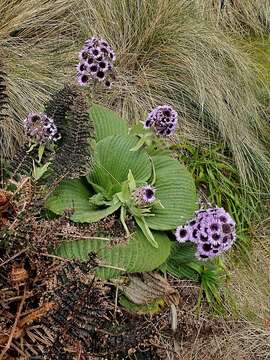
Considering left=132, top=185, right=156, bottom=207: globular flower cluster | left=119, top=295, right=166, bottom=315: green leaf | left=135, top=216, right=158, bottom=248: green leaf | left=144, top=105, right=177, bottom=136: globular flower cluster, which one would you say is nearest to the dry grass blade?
left=119, top=295, right=166, bottom=315: green leaf

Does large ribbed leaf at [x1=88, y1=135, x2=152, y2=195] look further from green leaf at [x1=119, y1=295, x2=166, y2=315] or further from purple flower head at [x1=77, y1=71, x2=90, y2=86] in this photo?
green leaf at [x1=119, y1=295, x2=166, y2=315]

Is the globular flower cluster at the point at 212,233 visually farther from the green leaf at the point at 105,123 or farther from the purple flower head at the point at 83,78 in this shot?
the purple flower head at the point at 83,78

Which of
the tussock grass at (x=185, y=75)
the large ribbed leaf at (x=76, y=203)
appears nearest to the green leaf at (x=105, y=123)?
the large ribbed leaf at (x=76, y=203)

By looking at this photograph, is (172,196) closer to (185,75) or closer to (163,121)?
(163,121)

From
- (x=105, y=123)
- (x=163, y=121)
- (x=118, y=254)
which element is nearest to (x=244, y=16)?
(x=105, y=123)

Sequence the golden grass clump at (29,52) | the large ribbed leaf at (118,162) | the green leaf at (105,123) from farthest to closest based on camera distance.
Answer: the golden grass clump at (29,52) < the green leaf at (105,123) < the large ribbed leaf at (118,162)
